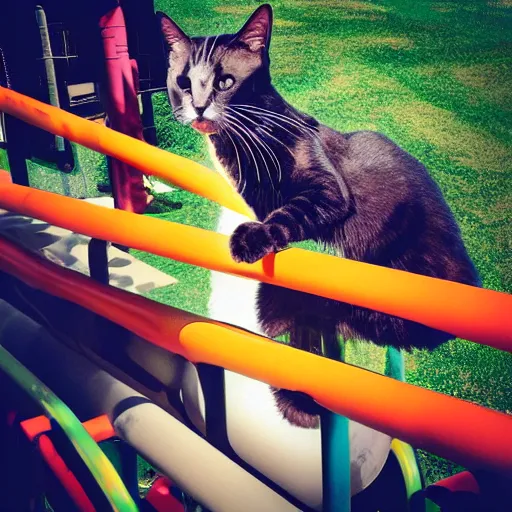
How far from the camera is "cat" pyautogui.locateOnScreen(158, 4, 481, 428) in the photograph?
1024 mm

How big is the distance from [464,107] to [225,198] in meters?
0.46

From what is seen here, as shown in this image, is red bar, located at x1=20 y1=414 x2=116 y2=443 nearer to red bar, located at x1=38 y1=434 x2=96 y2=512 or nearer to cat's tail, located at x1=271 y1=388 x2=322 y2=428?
red bar, located at x1=38 y1=434 x2=96 y2=512

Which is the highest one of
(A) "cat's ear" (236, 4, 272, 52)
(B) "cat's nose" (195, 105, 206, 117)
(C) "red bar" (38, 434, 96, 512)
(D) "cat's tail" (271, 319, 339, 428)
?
(A) "cat's ear" (236, 4, 272, 52)

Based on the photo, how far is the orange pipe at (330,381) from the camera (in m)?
0.66

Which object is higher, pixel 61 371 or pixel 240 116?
pixel 240 116

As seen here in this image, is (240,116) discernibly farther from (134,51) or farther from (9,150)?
(9,150)

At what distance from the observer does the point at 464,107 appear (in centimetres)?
97

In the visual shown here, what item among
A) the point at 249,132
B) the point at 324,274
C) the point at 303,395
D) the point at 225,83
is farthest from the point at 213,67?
the point at 303,395

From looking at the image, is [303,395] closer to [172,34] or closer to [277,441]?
[277,441]

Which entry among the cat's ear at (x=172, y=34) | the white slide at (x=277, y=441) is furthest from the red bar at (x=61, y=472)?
the cat's ear at (x=172, y=34)

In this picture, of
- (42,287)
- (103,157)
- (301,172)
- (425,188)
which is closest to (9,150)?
(103,157)

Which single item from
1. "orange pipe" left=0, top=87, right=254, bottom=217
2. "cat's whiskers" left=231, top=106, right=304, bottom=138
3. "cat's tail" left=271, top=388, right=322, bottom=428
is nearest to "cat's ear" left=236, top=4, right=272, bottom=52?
"cat's whiskers" left=231, top=106, right=304, bottom=138

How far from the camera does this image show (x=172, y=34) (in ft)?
3.70

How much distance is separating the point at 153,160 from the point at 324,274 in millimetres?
462
